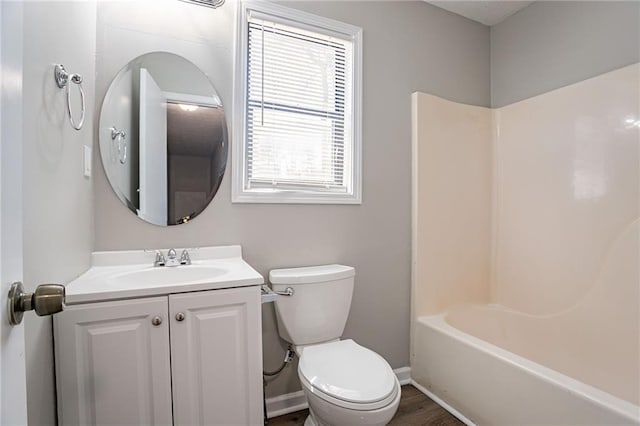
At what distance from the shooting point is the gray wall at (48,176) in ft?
2.95

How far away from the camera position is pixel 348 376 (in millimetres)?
1344

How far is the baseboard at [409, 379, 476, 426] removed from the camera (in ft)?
5.65

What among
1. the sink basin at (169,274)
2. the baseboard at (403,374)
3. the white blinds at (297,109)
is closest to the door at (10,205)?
the sink basin at (169,274)

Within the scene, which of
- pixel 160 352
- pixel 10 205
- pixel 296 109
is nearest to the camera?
pixel 10 205

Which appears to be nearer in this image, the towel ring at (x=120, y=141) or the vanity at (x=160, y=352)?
the vanity at (x=160, y=352)

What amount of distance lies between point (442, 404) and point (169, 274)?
1646 millimetres

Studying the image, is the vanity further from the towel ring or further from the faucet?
the towel ring

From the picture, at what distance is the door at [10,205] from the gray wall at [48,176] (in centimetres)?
46

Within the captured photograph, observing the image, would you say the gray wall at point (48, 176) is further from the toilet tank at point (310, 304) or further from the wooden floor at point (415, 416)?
the wooden floor at point (415, 416)

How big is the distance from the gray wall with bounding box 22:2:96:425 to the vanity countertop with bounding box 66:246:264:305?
0.32 ft

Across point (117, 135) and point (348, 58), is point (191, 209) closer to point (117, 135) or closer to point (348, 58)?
point (117, 135)

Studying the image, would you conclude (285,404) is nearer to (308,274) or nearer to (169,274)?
(308,274)

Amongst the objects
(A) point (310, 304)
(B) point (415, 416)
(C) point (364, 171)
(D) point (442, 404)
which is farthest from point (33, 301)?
(D) point (442, 404)

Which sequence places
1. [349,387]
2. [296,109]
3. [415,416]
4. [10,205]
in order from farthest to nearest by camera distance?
A: [296,109] < [415,416] < [349,387] < [10,205]
